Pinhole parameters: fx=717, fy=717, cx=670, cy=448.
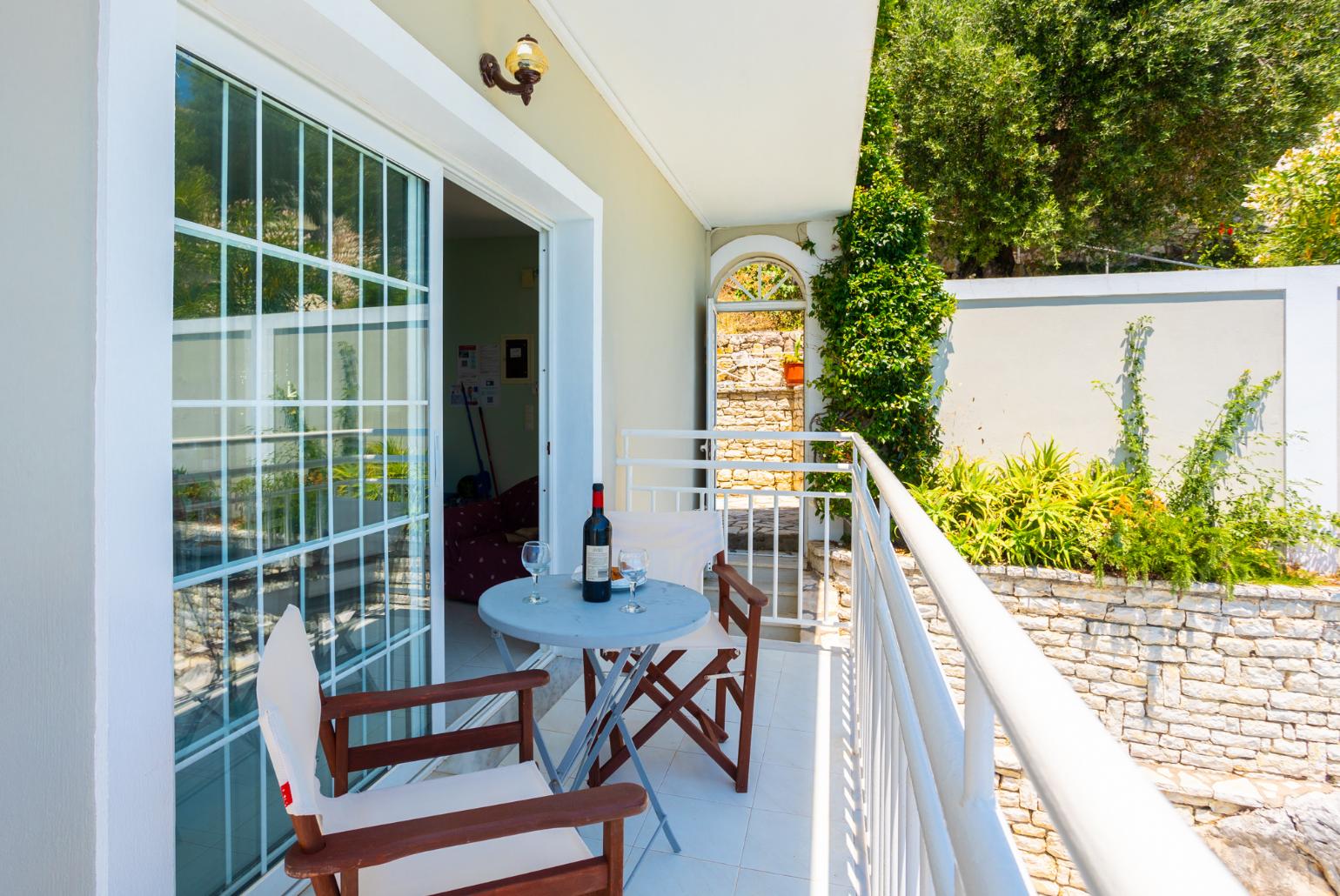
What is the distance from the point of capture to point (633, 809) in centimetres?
122

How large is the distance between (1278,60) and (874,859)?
1025cm

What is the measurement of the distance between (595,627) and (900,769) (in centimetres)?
88

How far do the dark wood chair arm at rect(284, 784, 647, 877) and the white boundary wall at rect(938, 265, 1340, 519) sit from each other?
6056 mm

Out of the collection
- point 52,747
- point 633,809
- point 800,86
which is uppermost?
point 800,86

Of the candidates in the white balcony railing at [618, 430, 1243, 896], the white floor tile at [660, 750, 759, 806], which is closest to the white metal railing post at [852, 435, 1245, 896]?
the white balcony railing at [618, 430, 1243, 896]

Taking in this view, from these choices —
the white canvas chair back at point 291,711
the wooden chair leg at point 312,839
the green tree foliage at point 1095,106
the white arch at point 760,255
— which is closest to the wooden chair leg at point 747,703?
the white canvas chair back at point 291,711

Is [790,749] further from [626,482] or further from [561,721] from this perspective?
[626,482]

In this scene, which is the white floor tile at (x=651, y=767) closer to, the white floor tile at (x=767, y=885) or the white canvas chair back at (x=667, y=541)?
the white floor tile at (x=767, y=885)

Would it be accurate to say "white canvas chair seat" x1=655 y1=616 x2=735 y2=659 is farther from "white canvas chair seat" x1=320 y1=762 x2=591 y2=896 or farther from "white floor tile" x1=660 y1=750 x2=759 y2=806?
"white canvas chair seat" x1=320 y1=762 x2=591 y2=896

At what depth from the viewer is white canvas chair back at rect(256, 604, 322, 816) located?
1047 millimetres

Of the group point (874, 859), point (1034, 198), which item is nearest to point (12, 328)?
point (874, 859)

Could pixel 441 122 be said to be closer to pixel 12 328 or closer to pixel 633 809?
pixel 12 328

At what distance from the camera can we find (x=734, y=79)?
356cm

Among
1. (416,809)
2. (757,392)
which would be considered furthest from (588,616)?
(757,392)
